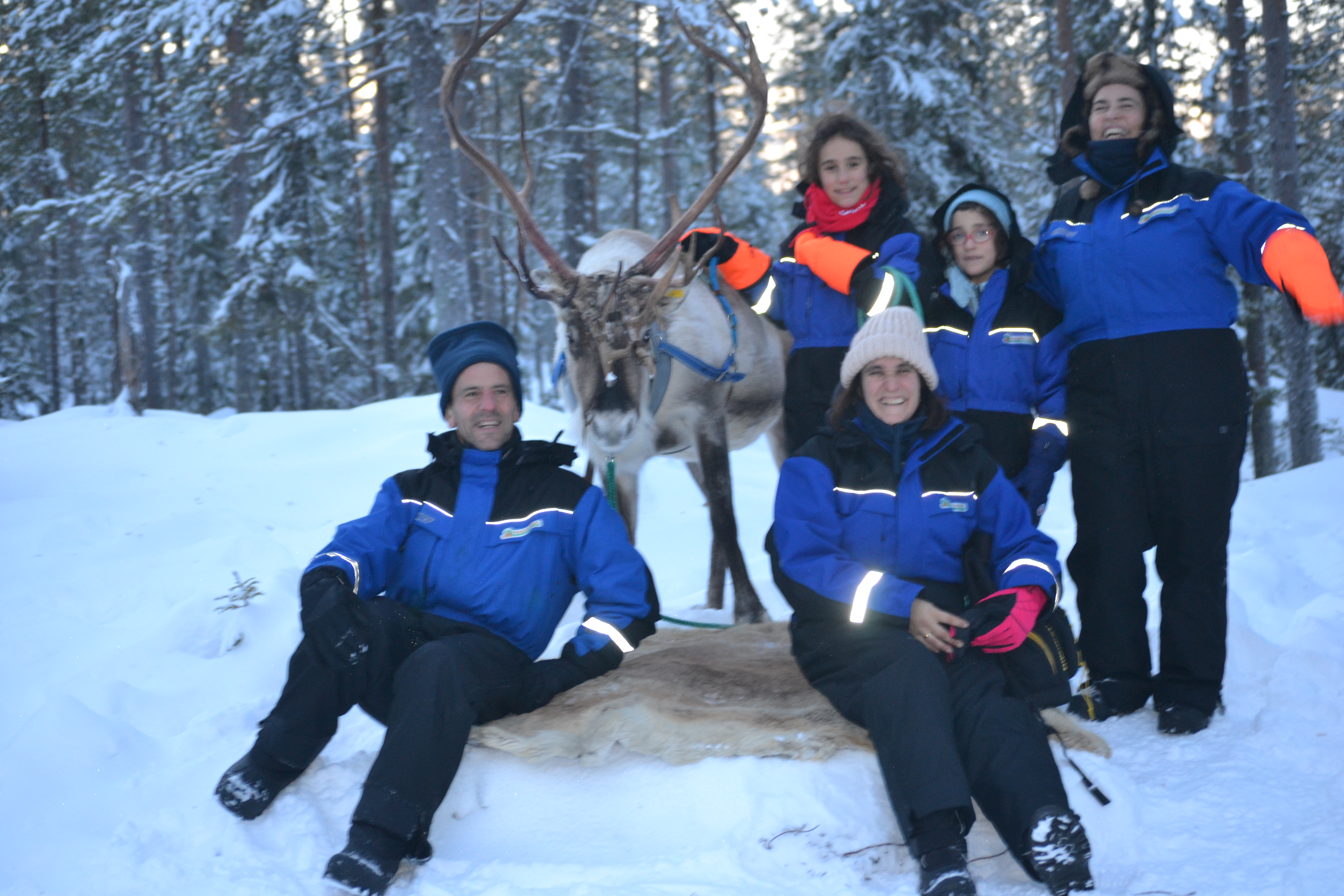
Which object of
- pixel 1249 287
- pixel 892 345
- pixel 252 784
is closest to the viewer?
pixel 252 784

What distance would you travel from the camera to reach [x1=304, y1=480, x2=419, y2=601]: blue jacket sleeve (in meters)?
2.76

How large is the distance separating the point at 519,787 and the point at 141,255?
15216 millimetres

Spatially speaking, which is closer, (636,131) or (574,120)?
(574,120)

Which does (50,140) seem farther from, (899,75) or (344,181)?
(899,75)

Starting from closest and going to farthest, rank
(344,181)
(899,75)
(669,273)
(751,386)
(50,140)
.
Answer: (669,273)
(751,386)
(899,75)
(50,140)
(344,181)

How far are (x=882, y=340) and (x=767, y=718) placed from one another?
1284mm

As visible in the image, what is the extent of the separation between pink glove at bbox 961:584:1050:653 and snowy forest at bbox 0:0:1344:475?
142cm

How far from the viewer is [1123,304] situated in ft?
11.0

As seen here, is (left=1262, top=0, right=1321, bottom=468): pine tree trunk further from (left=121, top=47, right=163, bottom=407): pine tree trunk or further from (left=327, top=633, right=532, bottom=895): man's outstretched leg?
(left=121, top=47, right=163, bottom=407): pine tree trunk

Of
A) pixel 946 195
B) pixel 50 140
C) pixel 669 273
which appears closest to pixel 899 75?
pixel 946 195

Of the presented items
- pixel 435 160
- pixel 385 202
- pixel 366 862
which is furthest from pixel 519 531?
pixel 385 202

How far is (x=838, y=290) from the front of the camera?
12.9 ft

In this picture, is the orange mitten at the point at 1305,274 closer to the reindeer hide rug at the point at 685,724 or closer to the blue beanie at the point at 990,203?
the blue beanie at the point at 990,203

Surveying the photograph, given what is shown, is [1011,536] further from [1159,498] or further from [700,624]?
[700,624]
